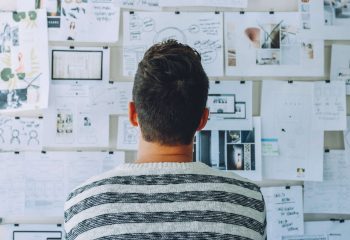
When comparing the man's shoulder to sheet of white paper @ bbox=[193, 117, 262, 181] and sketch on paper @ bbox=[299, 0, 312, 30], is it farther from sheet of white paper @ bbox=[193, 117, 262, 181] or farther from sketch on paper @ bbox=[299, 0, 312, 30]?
sketch on paper @ bbox=[299, 0, 312, 30]

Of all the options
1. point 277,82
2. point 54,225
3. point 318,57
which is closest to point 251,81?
point 277,82

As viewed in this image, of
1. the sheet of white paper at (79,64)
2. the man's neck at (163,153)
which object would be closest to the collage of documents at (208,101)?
the sheet of white paper at (79,64)

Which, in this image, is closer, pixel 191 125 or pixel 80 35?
pixel 191 125

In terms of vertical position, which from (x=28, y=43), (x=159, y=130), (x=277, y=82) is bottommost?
(x=159, y=130)

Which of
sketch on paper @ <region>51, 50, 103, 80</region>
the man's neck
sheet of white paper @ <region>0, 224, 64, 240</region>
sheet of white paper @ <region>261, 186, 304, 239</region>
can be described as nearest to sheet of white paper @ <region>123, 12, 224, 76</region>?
sketch on paper @ <region>51, 50, 103, 80</region>

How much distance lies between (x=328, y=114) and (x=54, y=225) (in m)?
1.09

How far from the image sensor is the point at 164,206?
69cm

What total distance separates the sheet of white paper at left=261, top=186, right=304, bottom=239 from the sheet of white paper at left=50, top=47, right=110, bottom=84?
74 centimetres

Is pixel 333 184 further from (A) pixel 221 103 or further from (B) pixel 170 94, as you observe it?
(B) pixel 170 94

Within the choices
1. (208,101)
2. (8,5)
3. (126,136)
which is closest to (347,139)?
(208,101)

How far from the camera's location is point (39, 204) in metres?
1.48

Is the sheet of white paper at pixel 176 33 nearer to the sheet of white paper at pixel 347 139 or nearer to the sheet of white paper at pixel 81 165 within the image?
the sheet of white paper at pixel 81 165

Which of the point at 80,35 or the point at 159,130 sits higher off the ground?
the point at 80,35

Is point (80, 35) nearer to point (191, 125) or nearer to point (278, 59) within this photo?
point (278, 59)
